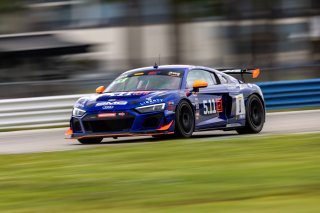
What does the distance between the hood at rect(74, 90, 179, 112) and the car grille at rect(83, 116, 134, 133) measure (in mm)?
162

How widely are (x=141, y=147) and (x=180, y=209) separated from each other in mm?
5200

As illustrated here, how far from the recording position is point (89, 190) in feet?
26.1

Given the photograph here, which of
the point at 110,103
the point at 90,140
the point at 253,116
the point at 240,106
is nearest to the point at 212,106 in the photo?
the point at 240,106

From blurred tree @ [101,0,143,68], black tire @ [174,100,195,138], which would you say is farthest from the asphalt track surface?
blurred tree @ [101,0,143,68]

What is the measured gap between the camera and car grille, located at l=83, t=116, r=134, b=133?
1298cm

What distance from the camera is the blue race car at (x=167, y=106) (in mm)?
12969

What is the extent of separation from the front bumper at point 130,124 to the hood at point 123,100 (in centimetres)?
11

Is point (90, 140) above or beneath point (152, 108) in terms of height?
beneath

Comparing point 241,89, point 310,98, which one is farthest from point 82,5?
point 241,89

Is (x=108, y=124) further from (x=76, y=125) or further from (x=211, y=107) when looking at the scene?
(x=211, y=107)

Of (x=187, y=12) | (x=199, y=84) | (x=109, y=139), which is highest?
(x=187, y=12)

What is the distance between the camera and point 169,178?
8547 mm

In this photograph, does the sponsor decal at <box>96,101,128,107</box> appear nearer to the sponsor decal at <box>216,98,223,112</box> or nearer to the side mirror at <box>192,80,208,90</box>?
the side mirror at <box>192,80,208,90</box>

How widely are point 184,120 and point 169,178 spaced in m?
4.90
